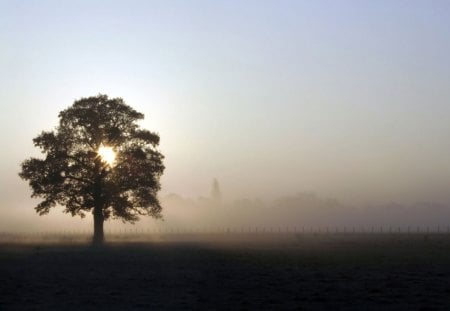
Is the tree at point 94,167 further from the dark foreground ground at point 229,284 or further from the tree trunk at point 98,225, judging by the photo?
the dark foreground ground at point 229,284

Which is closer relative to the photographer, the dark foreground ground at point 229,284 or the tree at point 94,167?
the dark foreground ground at point 229,284

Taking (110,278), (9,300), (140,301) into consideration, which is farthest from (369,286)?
(9,300)

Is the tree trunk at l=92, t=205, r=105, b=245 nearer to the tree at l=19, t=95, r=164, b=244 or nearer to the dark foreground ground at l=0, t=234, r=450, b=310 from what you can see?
the tree at l=19, t=95, r=164, b=244

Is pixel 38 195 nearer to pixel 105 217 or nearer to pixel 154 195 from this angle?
pixel 105 217

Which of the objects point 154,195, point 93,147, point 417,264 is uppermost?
point 93,147

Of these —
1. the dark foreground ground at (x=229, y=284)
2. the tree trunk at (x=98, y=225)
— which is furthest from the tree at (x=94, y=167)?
the dark foreground ground at (x=229, y=284)

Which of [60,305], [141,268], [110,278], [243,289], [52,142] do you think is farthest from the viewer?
[52,142]

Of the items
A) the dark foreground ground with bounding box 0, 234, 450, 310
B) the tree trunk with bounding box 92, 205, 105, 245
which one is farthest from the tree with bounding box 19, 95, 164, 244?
the dark foreground ground with bounding box 0, 234, 450, 310

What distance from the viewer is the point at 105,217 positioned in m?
72.1

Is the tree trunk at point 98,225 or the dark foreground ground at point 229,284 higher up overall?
the tree trunk at point 98,225

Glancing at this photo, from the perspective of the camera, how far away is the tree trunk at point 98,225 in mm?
71188

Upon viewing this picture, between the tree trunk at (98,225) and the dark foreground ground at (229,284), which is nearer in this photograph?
the dark foreground ground at (229,284)

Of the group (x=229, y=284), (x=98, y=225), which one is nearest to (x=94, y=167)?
(x=98, y=225)

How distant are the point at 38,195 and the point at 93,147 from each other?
7275 mm
